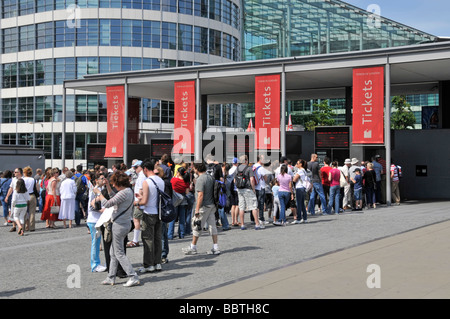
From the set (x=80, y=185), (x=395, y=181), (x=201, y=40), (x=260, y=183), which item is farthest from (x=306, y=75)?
(x=201, y=40)

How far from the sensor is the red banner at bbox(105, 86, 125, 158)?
92.8 ft

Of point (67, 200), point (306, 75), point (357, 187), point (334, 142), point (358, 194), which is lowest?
point (358, 194)

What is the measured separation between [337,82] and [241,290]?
75.4 feet

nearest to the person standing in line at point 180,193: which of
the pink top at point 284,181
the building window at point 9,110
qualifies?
the pink top at point 284,181

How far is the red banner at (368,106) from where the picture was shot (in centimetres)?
2100

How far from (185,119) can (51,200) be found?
11.4 metres

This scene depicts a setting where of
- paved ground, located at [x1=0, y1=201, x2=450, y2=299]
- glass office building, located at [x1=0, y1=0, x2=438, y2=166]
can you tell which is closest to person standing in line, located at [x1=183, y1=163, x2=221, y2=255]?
paved ground, located at [x1=0, y1=201, x2=450, y2=299]

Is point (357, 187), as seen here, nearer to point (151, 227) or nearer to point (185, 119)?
point (185, 119)

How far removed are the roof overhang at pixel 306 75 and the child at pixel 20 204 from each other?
13018 mm

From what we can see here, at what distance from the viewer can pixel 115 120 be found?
2859cm

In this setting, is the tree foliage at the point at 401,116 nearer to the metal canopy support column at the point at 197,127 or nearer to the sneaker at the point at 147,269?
the metal canopy support column at the point at 197,127

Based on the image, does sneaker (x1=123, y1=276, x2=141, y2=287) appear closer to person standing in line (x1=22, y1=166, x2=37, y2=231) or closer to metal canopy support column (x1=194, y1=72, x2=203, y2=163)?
person standing in line (x1=22, y1=166, x2=37, y2=231)

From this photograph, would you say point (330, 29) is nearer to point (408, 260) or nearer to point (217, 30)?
point (217, 30)
